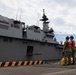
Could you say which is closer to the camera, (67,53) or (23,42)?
(67,53)

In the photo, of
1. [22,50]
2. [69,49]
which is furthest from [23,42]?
[69,49]

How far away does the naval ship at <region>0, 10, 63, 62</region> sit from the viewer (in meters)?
25.8

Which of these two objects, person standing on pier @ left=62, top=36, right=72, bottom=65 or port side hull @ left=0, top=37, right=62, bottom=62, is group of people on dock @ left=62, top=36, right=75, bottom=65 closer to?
person standing on pier @ left=62, top=36, right=72, bottom=65

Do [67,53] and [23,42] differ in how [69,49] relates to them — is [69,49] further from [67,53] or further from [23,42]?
[23,42]

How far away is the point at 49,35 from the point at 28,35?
26.1 ft

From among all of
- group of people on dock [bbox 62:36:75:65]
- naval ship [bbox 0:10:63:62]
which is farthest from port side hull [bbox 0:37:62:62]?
group of people on dock [bbox 62:36:75:65]

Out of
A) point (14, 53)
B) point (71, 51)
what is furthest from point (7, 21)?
point (71, 51)

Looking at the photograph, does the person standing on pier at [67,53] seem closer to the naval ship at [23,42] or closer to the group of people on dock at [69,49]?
the group of people on dock at [69,49]

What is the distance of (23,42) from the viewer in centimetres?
2930

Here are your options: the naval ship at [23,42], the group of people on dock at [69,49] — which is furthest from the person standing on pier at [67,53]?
the naval ship at [23,42]

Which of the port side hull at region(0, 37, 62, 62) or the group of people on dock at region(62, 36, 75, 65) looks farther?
the port side hull at region(0, 37, 62, 62)

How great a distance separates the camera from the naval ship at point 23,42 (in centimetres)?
2579

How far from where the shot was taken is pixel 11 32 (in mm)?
27078

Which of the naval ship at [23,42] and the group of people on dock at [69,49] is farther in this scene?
the naval ship at [23,42]
